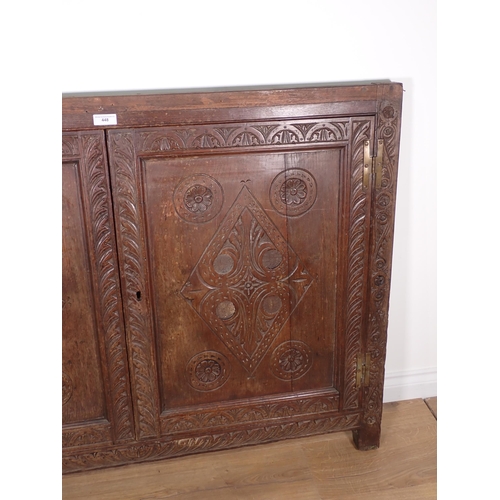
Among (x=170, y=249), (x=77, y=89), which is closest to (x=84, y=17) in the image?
(x=77, y=89)

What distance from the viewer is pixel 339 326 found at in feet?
6.72

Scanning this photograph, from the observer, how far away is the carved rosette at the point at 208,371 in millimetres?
2008

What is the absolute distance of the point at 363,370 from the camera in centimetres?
211

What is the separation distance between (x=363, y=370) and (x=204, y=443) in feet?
2.15

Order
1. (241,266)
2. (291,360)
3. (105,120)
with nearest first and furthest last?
(105,120), (241,266), (291,360)

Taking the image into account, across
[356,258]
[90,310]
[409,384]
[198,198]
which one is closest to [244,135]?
[198,198]

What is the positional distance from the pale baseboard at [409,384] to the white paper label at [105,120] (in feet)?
5.14

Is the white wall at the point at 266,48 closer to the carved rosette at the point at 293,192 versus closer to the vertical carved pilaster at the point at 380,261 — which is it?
the vertical carved pilaster at the point at 380,261

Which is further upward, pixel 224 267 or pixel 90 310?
pixel 224 267

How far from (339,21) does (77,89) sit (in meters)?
0.91

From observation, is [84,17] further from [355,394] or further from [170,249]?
[355,394]

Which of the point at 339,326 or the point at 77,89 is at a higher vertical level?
the point at 77,89

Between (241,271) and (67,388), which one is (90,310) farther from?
(241,271)
